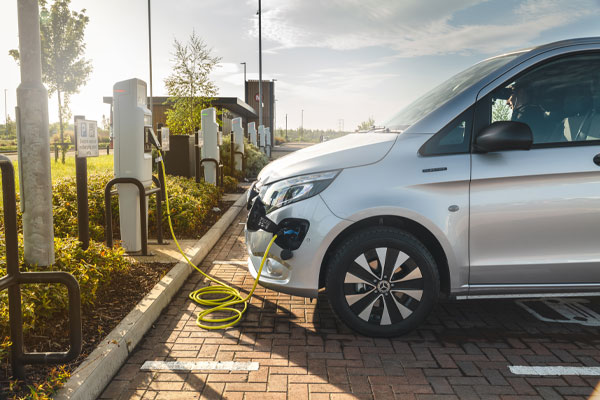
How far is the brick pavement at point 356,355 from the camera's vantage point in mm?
3145

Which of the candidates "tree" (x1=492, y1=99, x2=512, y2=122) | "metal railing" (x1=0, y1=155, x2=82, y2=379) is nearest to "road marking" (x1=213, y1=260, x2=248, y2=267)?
"metal railing" (x1=0, y1=155, x2=82, y2=379)

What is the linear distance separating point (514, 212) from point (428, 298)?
86cm

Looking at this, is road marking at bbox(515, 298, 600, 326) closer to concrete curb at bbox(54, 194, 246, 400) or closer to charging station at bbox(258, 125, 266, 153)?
concrete curb at bbox(54, 194, 246, 400)

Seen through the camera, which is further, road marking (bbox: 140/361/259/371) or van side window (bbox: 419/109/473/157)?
van side window (bbox: 419/109/473/157)

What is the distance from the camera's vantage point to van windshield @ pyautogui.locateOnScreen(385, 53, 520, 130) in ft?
13.3

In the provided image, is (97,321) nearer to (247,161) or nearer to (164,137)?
(164,137)

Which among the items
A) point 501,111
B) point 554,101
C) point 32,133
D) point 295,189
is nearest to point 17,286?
point 32,133

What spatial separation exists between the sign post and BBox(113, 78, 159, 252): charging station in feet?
3.74

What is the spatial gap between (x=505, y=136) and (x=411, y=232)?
940 millimetres

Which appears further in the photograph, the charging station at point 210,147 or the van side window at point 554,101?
the charging station at point 210,147

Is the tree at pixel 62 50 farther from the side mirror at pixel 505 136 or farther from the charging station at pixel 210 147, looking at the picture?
the side mirror at pixel 505 136

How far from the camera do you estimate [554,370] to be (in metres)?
3.41

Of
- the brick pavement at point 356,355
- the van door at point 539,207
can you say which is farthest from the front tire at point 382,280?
the van door at point 539,207

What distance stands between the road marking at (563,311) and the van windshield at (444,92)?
2.00 meters
